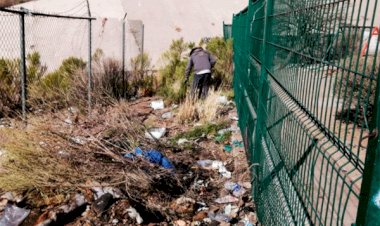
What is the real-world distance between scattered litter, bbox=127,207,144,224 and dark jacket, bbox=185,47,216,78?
19.3 feet

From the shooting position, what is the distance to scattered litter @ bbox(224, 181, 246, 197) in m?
4.45

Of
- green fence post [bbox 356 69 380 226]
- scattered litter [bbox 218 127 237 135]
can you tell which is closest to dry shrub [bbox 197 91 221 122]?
scattered litter [bbox 218 127 237 135]

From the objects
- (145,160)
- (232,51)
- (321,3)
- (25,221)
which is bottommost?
(25,221)

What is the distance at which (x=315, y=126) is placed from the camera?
6.20 ft

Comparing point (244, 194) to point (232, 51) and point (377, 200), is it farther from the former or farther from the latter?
point (232, 51)

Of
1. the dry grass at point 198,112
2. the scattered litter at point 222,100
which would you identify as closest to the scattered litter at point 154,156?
the dry grass at point 198,112

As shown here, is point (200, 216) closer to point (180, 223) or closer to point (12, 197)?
point (180, 223)

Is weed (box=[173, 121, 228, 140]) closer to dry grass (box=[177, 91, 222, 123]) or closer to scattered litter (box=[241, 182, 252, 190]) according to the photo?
dry grass (box=[177, 91, 222, 123])

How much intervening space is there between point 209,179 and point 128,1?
933 inches

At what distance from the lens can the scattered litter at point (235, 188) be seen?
4445 millimetres

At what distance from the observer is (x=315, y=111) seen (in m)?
2.06

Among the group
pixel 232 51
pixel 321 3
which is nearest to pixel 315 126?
pixel 321 3

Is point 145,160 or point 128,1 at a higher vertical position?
point 128,1

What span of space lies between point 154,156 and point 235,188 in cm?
100
